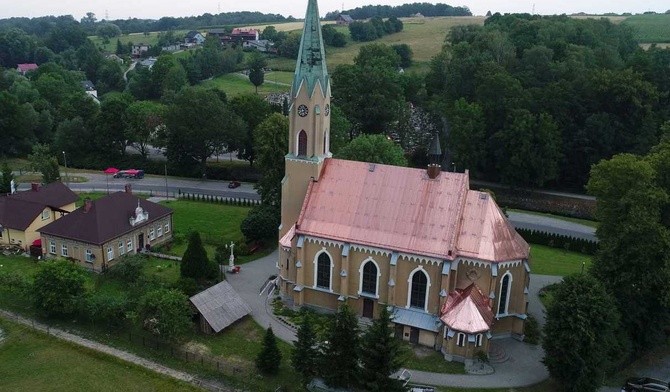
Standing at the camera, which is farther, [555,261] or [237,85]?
[237,85]

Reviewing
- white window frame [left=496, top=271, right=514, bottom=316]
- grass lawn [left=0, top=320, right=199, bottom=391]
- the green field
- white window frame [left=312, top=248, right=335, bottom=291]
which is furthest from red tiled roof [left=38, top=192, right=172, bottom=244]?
the green field

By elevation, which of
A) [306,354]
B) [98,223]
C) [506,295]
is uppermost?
[98,223]

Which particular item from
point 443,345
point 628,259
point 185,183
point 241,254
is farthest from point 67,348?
point 185,183

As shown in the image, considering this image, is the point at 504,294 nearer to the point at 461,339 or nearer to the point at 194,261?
the point at 461,339

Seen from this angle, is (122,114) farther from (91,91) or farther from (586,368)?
(586,368)

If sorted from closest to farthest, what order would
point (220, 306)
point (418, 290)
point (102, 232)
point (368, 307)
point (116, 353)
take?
1. point (116, 353)
2. point (418, 290)
3. point (220, 306)
4. point (368, 307)
5. point (102, 232)

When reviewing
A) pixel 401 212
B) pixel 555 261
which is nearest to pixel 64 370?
pixel 401 212

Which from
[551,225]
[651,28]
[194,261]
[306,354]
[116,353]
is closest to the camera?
[306,354]

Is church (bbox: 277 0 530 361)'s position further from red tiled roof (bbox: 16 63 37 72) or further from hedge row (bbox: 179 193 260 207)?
red tiled roof (bbox: 16 63 37 72)
